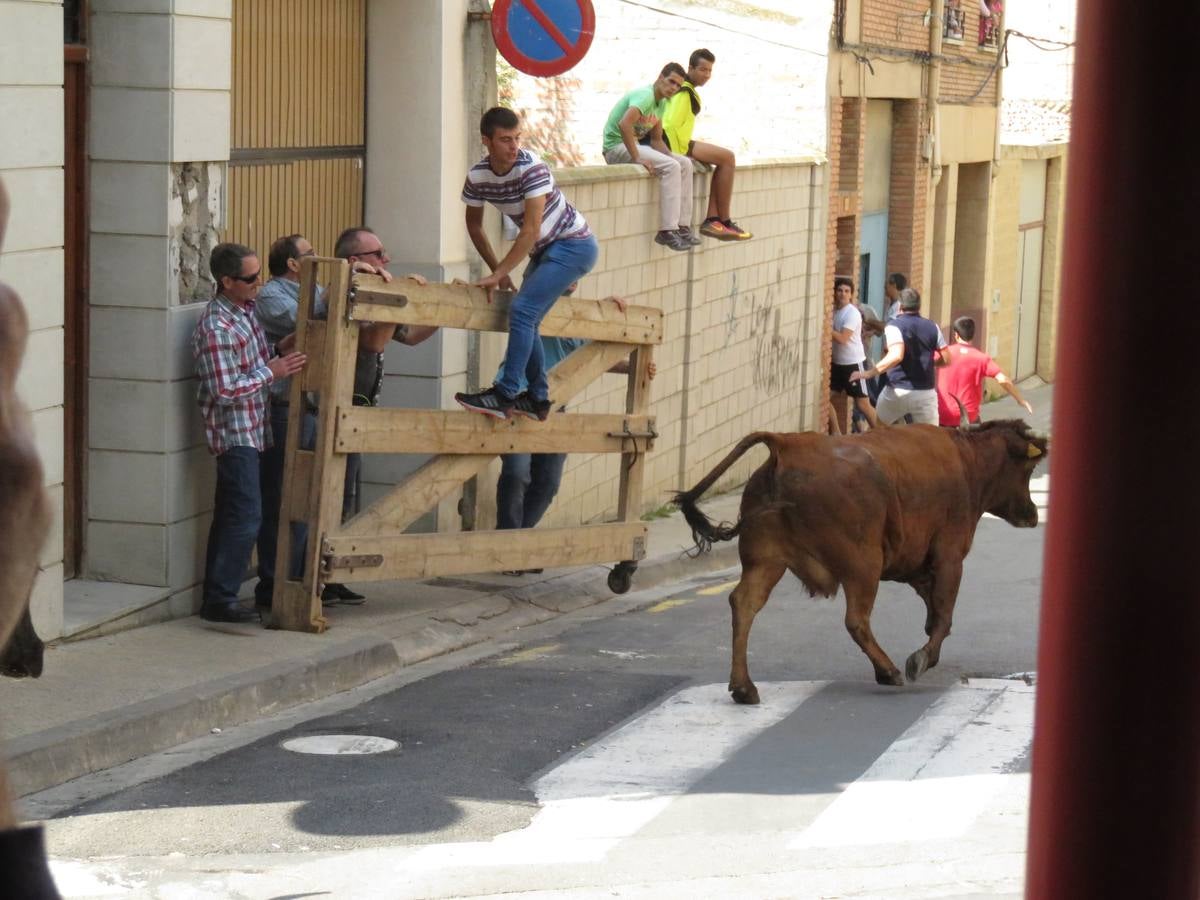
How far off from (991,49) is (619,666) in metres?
21.0

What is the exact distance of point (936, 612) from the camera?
9594 millimetres

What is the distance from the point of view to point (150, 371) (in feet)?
31.8

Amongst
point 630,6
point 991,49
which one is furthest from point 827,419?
point 991,49

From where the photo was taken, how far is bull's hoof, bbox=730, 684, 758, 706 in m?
8.77

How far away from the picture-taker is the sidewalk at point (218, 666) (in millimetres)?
7508

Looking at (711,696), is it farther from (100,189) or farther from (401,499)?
(100,189)

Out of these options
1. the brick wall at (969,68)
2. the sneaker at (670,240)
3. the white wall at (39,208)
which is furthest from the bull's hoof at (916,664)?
the brick wall at (969,68)

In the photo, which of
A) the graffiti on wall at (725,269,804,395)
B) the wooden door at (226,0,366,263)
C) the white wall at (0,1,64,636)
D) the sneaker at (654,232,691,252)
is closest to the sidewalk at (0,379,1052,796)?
the white wall at (0,1,64,636)

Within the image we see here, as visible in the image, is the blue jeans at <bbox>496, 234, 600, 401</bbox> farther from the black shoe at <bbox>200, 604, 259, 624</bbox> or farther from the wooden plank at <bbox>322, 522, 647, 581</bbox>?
the black shoe at <bbox>200, 604, 259, 624</bbox>

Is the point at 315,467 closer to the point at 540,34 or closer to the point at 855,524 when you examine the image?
the point at 855,524

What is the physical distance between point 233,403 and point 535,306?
1.77 meters

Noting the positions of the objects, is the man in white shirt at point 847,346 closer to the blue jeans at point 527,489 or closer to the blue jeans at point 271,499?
the blue jeans at point 527,489

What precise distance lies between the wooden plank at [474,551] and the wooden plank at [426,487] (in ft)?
0.30

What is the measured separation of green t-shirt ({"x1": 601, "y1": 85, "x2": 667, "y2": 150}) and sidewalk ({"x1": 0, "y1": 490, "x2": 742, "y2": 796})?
504 centimetres
